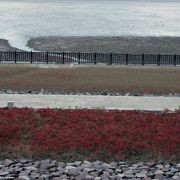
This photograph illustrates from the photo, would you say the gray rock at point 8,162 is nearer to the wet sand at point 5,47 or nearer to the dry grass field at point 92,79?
the dry grass field at point 92,79

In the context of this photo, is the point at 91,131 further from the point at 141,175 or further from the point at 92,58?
the point at 92,58

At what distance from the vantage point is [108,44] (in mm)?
55031

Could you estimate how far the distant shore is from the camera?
51.1m

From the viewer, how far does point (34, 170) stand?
35.3 feet

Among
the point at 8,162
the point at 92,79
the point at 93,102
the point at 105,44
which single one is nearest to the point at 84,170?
the point at 8,162

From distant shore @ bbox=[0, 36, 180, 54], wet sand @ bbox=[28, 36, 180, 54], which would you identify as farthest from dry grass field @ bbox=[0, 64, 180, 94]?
wet sand @ bbox=[28, 36, 180, 54]

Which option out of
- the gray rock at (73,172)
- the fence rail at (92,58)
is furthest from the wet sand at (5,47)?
the gray rock at (73,172)

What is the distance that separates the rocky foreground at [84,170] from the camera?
10.4 meters

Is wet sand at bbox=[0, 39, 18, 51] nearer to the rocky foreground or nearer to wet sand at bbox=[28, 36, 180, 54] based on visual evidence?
wet sand at bbox=[28, 36, 180, 54]

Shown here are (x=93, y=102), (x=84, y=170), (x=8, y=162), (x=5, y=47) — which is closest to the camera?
(x=84, y=170)

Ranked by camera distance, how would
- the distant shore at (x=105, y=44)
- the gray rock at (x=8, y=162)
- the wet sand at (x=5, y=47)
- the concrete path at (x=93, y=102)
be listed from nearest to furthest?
the gray rock at (x=8, y=162), the concrete path at (x=93, y=102), the wet sand at (x=5, y=47), the distant shore at (x=105, y=44)

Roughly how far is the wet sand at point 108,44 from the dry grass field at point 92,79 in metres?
19.7

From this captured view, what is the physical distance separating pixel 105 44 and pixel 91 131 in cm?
4257

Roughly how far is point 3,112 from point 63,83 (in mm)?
10502
